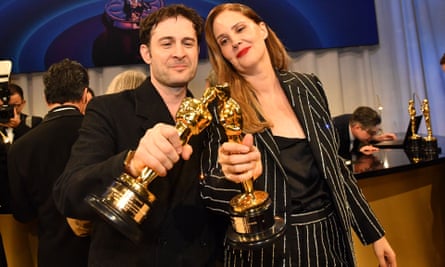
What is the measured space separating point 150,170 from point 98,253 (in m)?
0.45

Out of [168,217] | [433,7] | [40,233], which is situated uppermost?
[433,7]

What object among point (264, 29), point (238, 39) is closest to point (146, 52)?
point (238, 39)

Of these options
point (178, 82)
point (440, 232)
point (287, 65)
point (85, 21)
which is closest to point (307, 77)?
point (287, 65)

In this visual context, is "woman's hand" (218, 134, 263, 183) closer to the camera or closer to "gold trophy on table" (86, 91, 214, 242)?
"gold trophy on table" (86, 91, 214, 242)

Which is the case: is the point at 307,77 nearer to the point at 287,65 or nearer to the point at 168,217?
the point at 287,65

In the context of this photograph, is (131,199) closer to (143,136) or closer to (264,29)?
(143,136)

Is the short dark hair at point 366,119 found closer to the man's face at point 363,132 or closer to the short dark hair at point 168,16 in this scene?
the man's face at point 363,132

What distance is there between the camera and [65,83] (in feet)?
6.05

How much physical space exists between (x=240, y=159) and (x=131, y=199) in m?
0.21

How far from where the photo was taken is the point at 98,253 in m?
1.01

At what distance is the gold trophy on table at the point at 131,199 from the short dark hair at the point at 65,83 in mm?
1276

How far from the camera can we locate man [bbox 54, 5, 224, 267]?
1.00 meters

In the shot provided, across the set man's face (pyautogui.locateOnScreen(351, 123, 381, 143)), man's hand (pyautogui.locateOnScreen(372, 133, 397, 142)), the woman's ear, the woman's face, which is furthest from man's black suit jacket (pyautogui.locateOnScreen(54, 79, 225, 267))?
man's hand (pyautogui.locateOnScreen(372, 133, 397, 142))

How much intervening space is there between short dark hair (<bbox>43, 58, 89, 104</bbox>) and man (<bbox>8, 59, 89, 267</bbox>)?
8cm
